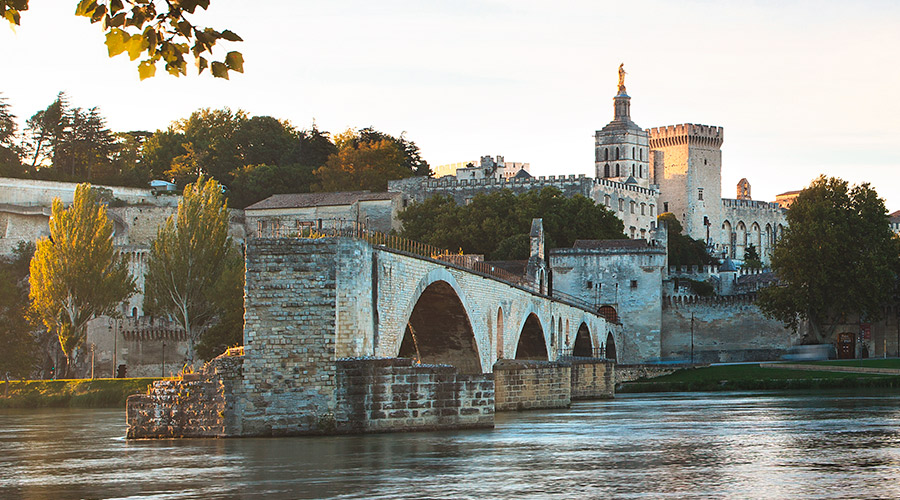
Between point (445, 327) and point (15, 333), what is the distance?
30200mm

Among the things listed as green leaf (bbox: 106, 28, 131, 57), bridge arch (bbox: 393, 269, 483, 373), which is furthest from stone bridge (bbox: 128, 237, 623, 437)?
green leaf (bbox: 106, 28, 131, 57)

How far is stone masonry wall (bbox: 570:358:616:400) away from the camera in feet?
175

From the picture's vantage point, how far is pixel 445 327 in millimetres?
40562

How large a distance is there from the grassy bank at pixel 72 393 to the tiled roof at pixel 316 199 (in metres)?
32.9

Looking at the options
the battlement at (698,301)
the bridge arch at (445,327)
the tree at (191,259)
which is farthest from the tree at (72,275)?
the battlement at (698,301)

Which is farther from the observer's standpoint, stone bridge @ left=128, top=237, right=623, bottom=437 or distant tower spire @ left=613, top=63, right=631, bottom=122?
distant tower spire @ left=613, top=63, right=631, bottom=122

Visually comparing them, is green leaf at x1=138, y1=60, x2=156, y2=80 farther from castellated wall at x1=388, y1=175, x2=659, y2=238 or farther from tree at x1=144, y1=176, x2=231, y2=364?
castellated wall at x1=388, y1=175, x2=659, y2=238

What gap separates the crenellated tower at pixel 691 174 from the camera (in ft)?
400

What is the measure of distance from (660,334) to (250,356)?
54.9 meters

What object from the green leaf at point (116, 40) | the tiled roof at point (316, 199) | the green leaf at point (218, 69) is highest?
the tiled roof at point (316, 199)

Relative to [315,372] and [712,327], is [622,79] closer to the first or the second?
[712,327]

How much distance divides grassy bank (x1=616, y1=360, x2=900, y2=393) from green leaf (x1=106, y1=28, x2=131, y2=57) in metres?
51.3

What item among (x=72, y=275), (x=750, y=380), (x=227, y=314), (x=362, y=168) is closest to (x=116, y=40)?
(x=72, y=275)

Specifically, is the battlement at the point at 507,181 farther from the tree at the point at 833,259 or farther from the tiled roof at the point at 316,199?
the tree at the point at 833,259
